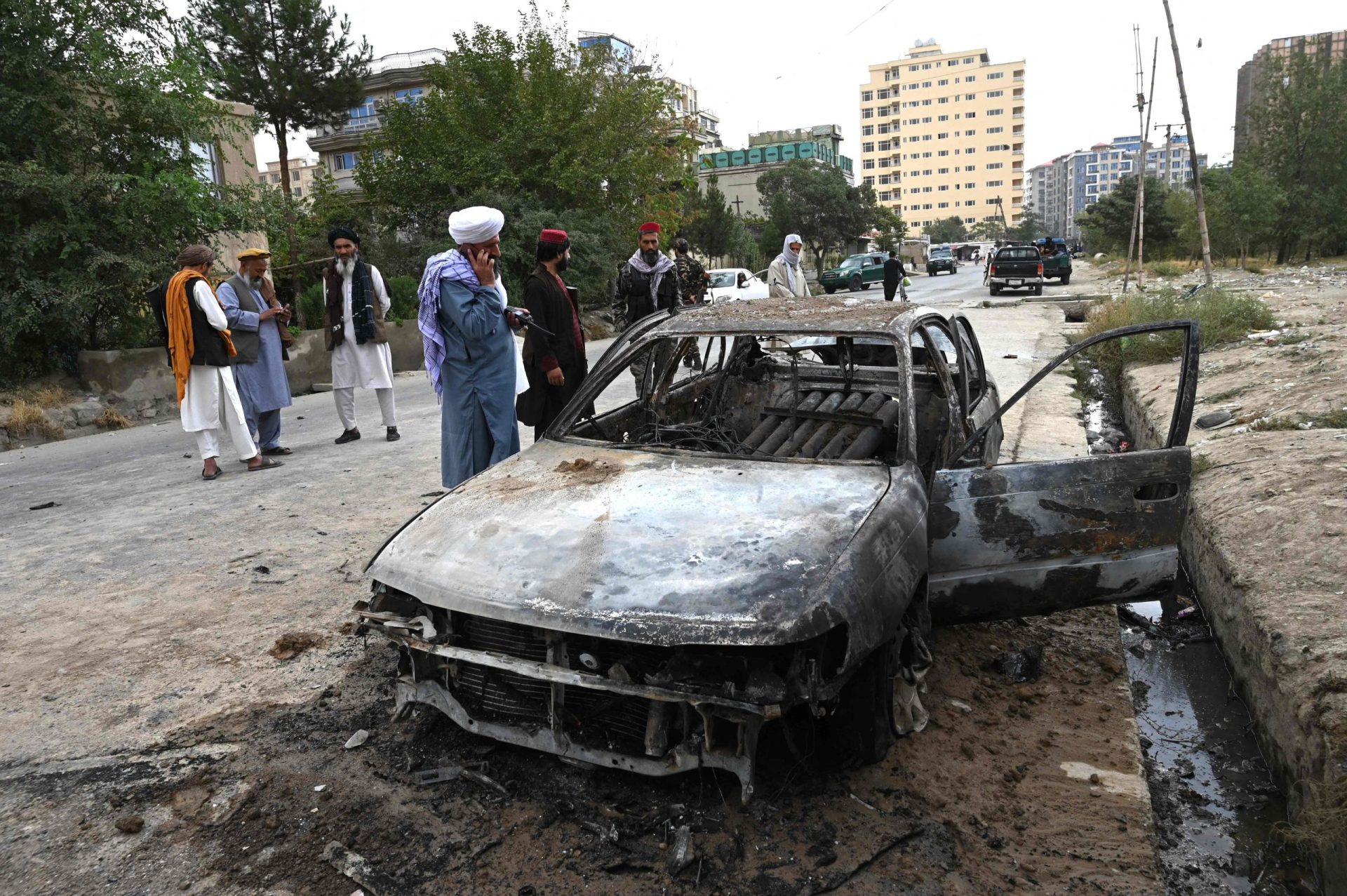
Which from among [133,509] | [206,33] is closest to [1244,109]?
[206,33]

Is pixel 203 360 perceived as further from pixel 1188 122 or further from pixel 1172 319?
pixel 1188 122

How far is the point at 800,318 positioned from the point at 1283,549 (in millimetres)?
2394

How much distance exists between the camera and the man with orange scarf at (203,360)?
6.86 metres

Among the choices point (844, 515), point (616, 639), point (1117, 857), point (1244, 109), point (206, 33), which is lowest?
point (1117, 857)

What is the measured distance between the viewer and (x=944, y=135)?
143m

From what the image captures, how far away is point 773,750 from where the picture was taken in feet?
9.36

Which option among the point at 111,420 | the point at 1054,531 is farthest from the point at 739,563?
the point at 111,420

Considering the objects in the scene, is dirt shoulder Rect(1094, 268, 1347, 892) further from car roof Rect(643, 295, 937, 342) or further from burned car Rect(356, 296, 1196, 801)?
car roof Rect(643, 295, 937, 342)

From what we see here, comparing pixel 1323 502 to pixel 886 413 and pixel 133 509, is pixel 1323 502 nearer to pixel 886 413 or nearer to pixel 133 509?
pixel 886 413

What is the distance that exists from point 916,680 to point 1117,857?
2.47ft

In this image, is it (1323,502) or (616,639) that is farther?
(1323,502)

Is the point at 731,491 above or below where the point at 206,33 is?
below

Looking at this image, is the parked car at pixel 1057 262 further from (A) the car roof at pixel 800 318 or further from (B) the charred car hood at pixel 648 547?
(B) the charred car hood at pixel 648 547

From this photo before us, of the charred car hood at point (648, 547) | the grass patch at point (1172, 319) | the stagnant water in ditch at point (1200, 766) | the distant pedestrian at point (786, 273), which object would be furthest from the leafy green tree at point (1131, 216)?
the charred car hood at point (648, 547)
